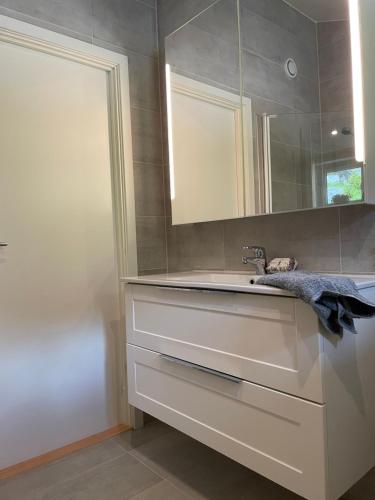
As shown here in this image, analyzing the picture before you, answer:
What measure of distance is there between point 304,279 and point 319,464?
1.71 feet

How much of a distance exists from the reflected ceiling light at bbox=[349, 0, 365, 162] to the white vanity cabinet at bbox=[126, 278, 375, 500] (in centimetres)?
61

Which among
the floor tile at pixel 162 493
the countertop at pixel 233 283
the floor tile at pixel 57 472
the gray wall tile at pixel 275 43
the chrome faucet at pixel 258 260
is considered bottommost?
the floor tile at pixel 57 472

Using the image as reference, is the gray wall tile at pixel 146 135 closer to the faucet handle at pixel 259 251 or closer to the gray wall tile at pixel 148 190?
the gray wall tile at pixel 148 190

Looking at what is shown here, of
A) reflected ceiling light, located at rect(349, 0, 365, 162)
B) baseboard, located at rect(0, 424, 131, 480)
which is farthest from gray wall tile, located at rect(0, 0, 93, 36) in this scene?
baseboard, located at rect(0, 424, 131, 480)

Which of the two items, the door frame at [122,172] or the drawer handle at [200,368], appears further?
the door frame at [122,172]

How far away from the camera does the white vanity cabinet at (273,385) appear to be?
105 centimetres

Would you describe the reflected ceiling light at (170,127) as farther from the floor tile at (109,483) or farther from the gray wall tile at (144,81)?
the floor tile at (109,483)

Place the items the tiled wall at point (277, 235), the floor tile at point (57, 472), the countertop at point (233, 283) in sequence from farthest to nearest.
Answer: the floor tile at point (57, 472) → the tiled wall at point (277, 235) → the countertop at point (233, 283)

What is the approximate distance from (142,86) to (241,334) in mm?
1562

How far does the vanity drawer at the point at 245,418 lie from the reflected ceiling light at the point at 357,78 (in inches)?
34.1

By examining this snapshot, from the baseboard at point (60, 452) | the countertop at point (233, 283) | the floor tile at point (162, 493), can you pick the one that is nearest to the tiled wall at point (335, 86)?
the countertop at point (233, 283)

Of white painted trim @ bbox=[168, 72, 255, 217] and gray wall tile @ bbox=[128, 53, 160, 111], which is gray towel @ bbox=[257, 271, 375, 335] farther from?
gray wall tile @ bbox=[128, 53, 160, 111]

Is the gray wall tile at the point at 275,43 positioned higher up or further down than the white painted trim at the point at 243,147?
higher up

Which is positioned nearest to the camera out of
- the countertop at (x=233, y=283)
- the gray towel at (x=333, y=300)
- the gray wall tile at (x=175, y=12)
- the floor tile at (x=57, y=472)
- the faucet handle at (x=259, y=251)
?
the gray towel at (x=333, y=300)
